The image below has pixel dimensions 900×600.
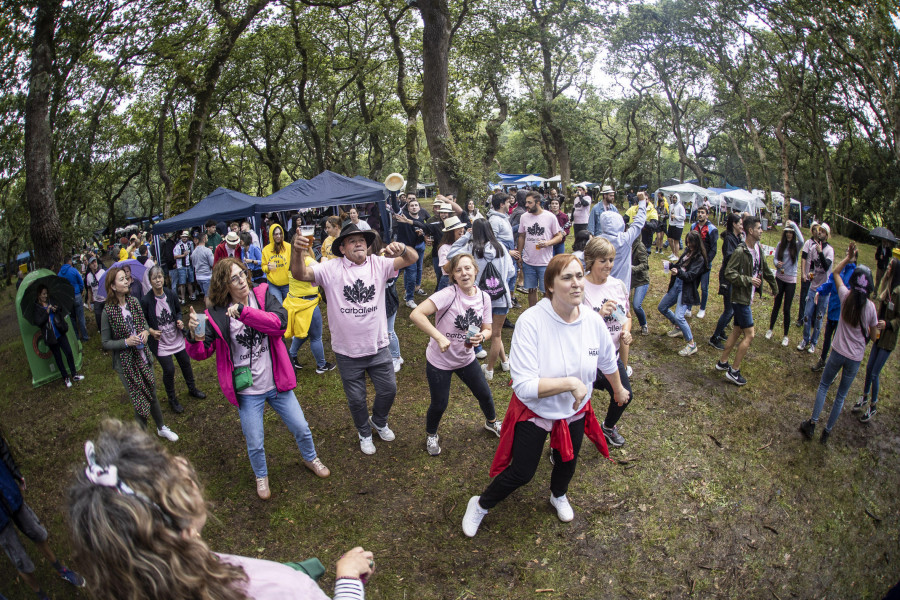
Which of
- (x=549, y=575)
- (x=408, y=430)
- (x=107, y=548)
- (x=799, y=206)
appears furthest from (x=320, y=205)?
(x=799, y=206)

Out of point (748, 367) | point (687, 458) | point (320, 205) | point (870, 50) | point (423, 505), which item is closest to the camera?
point (423, 505)

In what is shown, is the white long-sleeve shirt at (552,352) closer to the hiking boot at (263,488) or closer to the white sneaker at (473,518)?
the white sneaker at (473,518)

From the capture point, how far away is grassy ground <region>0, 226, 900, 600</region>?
Result: 335cm

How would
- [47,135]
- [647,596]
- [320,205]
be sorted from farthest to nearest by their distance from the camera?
[320,205], [47,135], [647,596]

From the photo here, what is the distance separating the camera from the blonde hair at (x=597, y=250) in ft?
14.0

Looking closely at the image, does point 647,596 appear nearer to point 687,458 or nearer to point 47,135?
point 687,458

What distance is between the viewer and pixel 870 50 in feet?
47.9

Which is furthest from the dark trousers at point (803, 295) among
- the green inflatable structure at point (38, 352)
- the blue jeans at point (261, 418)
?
the green inflatable structure at point (38, 352)

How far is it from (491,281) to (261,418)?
2.85 m

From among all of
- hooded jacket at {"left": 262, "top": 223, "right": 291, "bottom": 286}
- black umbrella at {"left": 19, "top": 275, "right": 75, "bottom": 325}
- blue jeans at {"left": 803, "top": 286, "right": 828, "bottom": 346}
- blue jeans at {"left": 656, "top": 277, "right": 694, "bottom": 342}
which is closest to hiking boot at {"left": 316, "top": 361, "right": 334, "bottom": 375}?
hooded jacket at {"left": 262, "top": 223, "right": 291, "bottom": 286}

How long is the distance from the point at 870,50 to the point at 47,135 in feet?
69.0

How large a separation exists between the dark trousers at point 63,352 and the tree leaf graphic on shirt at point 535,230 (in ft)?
23.5

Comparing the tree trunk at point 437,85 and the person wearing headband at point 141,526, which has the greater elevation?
the tree trunk at point 437,85

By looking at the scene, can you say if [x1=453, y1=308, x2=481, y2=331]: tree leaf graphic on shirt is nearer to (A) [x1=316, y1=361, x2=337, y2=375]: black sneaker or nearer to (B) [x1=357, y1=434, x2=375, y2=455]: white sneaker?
(B) [x1=357, y1=434, x2=375, y2=455]: white sneaker
